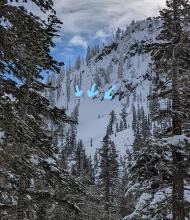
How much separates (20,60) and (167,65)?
837cm

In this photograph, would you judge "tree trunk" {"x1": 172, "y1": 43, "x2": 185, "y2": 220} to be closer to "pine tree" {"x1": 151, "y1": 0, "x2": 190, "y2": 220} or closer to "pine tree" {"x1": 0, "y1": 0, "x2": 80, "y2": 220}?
"pine tree" {"x1": 151, "y1": 0, "x2": 190, "y2": 220}

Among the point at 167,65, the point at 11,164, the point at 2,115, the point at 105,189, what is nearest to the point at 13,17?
the point at 2,115

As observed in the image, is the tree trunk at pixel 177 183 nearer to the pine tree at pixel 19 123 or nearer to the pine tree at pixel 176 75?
the pine tree at pixel 176 75

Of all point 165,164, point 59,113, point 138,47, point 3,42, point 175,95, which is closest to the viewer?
point 3,42

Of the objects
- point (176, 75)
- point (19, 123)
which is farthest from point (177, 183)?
point (19, 123)

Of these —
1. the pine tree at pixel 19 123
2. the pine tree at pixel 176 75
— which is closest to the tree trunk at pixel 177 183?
the pine tree at pixel 176 75

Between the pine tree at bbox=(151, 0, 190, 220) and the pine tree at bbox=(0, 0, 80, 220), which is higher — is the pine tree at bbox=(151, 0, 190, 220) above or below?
above

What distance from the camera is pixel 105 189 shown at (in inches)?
1673

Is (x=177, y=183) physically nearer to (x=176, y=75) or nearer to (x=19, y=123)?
(x=176, y=75)

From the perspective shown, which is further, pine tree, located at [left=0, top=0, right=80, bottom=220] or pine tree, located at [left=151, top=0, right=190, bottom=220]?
pine tree, located at [left=151, top=0, right=190, bottom=220]

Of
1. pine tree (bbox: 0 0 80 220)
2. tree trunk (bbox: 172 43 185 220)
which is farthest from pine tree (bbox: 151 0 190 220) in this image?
pine tree (bbox: 0 0 80 220)

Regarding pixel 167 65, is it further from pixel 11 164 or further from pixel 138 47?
pixel 11 164

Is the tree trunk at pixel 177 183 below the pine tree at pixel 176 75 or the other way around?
below

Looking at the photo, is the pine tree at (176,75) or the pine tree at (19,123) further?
the pine tree at (176,75)
